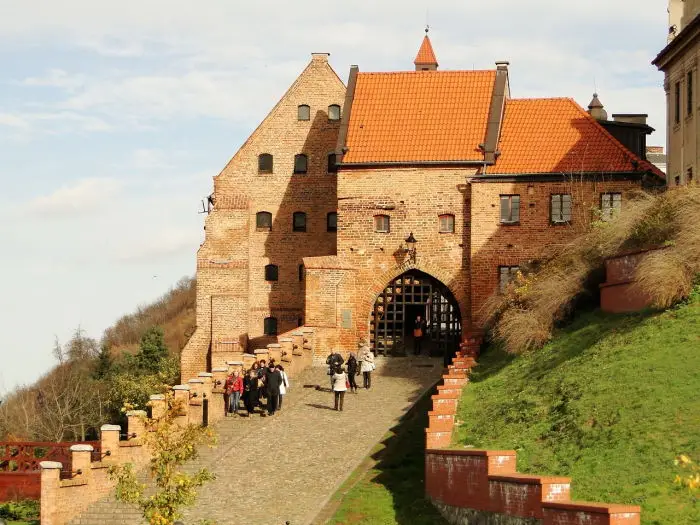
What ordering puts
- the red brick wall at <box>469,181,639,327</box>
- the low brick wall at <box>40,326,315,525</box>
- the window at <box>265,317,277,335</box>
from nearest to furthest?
the low brick wall at <box>40,326,315,525</box>, the red brick wall at <box>469,181,639,327</box>, the window at <box>265,317,277,335</box>

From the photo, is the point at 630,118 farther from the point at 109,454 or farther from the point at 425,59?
the point at 109,454

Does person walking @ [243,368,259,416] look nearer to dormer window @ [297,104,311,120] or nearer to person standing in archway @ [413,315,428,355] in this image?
person standing in archway @ [413,315,428,355]

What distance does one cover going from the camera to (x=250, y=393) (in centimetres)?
3834

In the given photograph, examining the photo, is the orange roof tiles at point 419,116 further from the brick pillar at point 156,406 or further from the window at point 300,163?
the brick pillar at point 156,406

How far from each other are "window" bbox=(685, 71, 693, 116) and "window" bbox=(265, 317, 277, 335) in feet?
71.2

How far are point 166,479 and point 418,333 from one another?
2305cm

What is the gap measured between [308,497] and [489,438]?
5051 mm

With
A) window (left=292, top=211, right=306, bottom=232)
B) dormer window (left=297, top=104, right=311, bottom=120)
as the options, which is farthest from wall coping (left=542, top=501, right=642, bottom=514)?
dormer window (left=297, top=104, right=311, bottom=120)

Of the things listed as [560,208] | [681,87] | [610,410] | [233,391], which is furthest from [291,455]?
[560,208]

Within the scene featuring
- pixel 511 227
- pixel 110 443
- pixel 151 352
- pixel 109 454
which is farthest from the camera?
pixel 151 352

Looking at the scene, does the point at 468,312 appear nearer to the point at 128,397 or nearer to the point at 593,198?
the point at 593,198

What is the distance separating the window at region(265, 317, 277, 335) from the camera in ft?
187

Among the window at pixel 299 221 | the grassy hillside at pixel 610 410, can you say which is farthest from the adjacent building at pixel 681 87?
the window at pixel 299 221

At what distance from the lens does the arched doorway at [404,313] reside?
49812 millimetres
